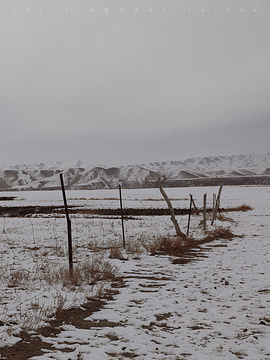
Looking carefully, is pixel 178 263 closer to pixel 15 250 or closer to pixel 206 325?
pixel 206 325

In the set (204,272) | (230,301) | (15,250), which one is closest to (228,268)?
(204,272)

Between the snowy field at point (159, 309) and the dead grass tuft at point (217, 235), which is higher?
the snowy field at point (159, 309)

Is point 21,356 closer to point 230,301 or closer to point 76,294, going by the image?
point 76,294

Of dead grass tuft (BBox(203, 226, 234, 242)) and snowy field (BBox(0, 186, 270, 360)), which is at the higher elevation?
snowy field (BBox(0, 186, 270, 360))

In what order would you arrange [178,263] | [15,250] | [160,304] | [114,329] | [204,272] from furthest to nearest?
[15,250]
[178,263]
[204,272]
[160,304]
[114,329]

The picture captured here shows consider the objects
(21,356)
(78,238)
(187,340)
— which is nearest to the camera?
(21,356)

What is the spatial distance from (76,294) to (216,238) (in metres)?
9.77

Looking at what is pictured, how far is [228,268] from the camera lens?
833 centimetres

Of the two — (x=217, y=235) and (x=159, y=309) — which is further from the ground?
(x=159, y=309)

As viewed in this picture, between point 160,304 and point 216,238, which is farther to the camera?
point 216,238

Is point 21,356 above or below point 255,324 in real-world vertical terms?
above

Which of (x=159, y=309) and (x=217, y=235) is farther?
(x=217, y=235)

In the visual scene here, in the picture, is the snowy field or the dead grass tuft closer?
the snowy field

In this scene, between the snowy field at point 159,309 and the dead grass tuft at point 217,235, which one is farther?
the dead grass tuft at point 217,235
